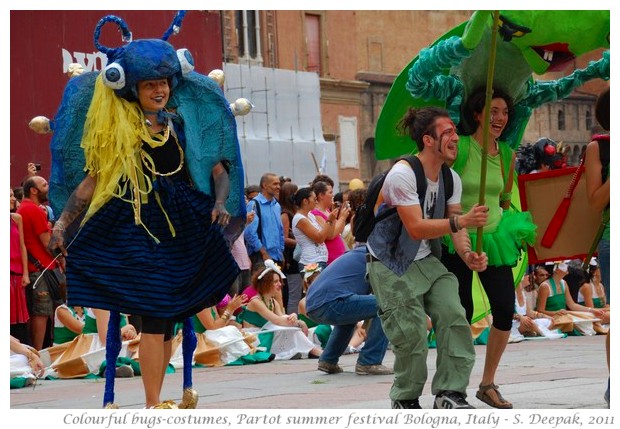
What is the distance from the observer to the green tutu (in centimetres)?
691

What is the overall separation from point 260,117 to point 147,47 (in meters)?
28.4

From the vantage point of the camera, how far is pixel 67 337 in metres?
11.4

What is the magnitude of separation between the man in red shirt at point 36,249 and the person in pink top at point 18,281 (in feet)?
0.37

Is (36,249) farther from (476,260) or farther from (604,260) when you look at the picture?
(604,260)

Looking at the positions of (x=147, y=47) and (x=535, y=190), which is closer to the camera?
(x=147, y=47)

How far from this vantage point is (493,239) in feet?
22.7

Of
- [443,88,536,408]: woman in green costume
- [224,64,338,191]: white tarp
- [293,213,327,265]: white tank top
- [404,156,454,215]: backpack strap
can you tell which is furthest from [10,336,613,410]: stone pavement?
[224,64,338,191]: white tarp

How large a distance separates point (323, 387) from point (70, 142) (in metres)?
2.55

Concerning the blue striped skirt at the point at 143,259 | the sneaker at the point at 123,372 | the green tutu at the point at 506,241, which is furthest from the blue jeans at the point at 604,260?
the sneaker at the point at 123,372

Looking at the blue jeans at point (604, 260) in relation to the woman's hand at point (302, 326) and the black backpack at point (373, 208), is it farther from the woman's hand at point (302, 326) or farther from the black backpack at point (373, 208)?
the woman's hand at point (302, 326)

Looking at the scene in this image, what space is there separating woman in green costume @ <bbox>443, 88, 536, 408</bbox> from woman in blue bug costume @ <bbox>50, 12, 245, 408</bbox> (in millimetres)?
1233

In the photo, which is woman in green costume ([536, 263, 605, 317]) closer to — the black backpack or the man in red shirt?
the man in red shirt
